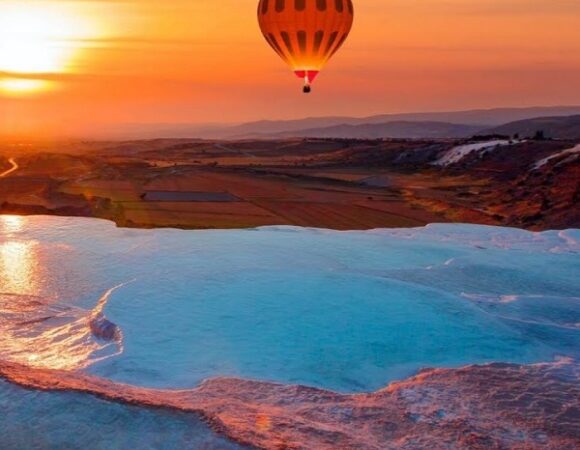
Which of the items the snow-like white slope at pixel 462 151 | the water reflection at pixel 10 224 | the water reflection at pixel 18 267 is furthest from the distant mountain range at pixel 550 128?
the water reflection at pixel 18 267

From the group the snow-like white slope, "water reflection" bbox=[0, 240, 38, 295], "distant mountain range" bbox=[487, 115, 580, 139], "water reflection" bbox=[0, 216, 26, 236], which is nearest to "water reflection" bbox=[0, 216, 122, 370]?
"water reflection" bbox=[0, 240, 38, 295]

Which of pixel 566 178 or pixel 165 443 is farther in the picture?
pixel 566 178

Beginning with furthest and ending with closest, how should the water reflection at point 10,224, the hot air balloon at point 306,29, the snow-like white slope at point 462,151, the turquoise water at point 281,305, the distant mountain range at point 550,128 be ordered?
the distant mountain range at point 550,128, the snow-like white slope at point 462,151, the hot air balloon at point 306,29, the water reflection at point 10,224, the turquoise water at point 281,305

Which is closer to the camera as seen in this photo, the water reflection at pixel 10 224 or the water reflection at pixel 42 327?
the water reflection at pixel 42 327

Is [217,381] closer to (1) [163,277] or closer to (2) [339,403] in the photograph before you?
(2) [339,403]

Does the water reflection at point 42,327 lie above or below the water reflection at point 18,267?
below

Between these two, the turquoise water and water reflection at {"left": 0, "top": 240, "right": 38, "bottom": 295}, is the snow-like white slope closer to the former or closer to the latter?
the turquoise water

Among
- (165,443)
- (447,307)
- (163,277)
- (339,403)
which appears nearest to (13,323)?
(163,277)

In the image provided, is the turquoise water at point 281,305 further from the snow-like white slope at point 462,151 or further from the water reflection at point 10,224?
the snow-like white slope at point 462,151
